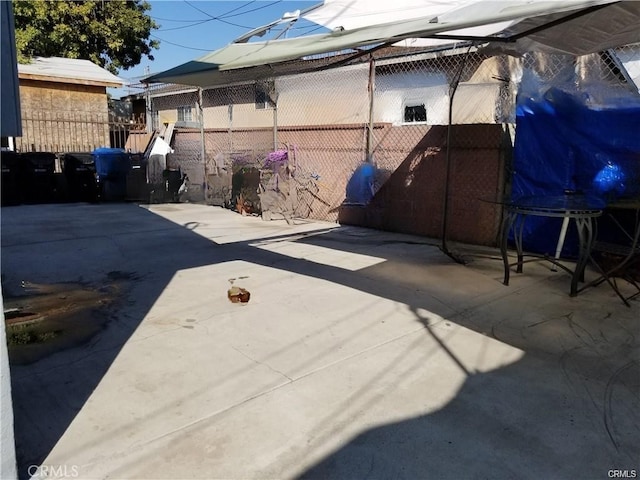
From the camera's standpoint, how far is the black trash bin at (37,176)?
1218cm

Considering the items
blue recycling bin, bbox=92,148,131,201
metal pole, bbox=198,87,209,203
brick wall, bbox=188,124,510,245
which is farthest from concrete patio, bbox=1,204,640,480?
blue recycling bin, bbox=92,148,131,201

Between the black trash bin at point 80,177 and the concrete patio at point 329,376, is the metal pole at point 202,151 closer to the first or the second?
the black trash bin at point 80,177

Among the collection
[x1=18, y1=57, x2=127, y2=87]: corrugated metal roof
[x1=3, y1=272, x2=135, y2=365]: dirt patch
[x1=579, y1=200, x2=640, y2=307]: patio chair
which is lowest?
[x1=3, y1=272, x2=135, y2=365]: dirt patch

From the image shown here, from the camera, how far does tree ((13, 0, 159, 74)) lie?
17.1 m

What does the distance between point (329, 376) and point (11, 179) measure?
11724mm

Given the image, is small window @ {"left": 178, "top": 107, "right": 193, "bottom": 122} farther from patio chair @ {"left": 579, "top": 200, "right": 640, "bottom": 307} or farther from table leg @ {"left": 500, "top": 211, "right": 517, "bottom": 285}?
patio chair @ {"left": 579, "top": 200, "right": 640, "bottom": 307}

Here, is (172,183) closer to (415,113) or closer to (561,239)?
(415,113)

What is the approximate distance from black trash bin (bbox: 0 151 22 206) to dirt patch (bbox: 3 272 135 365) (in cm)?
795

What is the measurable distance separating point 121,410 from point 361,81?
1042cm

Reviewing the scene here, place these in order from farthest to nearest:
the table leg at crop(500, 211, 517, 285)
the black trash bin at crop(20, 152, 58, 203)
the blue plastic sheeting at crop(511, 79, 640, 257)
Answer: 1. the black trash bin at crop(20, 152, 58, 203)
2. the blue plastic sheeting at crop(511, 79, 640, 257)
3. the table leg at crop(500, 211, 517, 285)

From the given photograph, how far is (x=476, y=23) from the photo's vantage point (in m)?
3.30

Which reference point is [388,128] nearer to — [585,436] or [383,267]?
[383,267]

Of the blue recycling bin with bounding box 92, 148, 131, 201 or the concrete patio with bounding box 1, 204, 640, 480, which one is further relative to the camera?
the blue recycling bin with bounding box 92, 148, 131, 201

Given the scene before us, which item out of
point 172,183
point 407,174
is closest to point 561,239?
point 407,174
